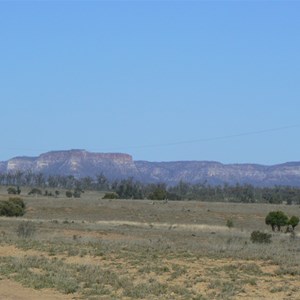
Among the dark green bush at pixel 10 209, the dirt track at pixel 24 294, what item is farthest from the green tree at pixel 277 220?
the dirt track at pixel 24 294

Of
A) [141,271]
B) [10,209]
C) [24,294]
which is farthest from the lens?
[10,209]

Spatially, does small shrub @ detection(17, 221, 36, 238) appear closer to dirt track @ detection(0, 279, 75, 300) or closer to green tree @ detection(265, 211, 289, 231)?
dirt track @ detection(0, 279, 75, 300)

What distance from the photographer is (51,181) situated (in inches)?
6698

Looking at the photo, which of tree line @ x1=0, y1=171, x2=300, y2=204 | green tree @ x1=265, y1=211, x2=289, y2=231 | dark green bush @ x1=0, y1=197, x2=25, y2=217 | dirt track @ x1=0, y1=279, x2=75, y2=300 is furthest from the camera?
tree line @ x1=0, y1=171, x2=300, y2=204

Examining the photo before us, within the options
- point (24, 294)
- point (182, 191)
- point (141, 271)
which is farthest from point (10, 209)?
point (182, 191)

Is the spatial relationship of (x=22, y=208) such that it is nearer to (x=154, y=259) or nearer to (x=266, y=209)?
(x=266, y=209)

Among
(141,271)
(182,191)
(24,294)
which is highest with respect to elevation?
(182,191)

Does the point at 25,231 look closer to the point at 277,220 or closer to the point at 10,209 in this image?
the point at 10,209

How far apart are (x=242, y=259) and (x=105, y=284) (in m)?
8.51

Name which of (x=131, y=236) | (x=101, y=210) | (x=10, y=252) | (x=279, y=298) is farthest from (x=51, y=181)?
(x=279, y=298)

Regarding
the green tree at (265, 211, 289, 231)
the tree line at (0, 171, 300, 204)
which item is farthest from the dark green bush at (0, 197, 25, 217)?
the tree line at (0, 171, 300, 204)

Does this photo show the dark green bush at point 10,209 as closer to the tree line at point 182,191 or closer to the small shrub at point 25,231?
the small shrub at point 25,231

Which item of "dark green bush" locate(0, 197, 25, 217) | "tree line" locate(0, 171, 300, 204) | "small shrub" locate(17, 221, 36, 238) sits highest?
"tree line" locate(0, 171, 300, 204)

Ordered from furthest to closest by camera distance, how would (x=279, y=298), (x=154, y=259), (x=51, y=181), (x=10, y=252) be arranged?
1. (x=51, y=181)
2. (x=10, y=252)
3. (x=154, y=259)
4. (x=279, y=298)
